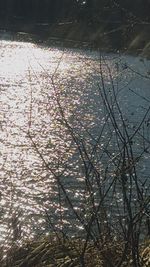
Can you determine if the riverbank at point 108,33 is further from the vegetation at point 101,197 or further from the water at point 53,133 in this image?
the water at point 53,133

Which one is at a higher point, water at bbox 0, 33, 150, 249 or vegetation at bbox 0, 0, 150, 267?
water at bbox 0, 33, 150, 249

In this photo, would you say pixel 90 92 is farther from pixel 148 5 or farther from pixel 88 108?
pixel 148 5

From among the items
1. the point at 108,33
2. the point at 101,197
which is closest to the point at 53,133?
the point at 101,197

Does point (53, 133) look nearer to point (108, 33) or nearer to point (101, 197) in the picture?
point (101, 197)

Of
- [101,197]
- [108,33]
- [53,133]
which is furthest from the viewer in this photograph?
[53,133]

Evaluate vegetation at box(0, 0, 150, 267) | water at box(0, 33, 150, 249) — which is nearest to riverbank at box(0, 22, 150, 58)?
vegetation at box(0, 0, 150, 267)

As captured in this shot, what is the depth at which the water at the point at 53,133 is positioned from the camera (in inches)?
207

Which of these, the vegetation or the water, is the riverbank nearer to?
the vegetation

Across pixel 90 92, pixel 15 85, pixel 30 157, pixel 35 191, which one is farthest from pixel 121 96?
pixel 35 191

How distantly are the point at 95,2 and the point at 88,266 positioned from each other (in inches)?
110

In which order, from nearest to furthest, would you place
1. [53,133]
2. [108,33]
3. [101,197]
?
[108,33] → [101,197] → [53,133]

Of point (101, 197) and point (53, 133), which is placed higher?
point (53, 133)

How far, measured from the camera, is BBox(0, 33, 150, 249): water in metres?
5.25

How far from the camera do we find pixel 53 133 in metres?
34.7
